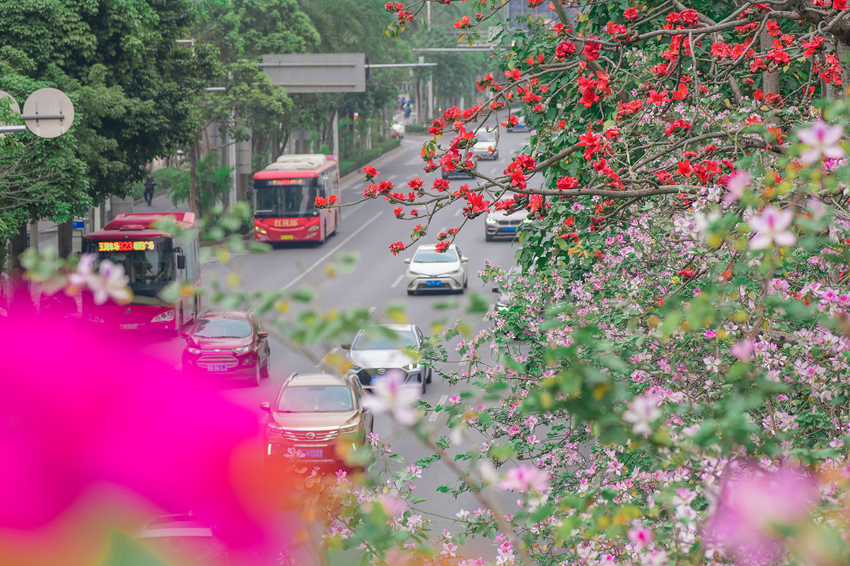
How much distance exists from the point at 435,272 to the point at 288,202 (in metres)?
10.2

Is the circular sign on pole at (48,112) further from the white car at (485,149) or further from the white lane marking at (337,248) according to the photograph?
the white lane marking at (337,248)

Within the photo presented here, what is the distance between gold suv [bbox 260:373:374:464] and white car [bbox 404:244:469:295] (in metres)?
14.5

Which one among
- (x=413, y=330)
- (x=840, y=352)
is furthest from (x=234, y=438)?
(x=840, y=352)

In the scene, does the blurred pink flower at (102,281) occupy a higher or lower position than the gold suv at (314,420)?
higher

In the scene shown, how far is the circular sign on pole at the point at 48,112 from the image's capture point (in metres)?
16.5

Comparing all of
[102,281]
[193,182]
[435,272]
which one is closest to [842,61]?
[102,281]

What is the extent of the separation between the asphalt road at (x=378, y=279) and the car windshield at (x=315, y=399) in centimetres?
95

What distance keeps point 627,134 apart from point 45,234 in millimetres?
40097

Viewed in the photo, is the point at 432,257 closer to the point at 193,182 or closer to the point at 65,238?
the point at 65,238


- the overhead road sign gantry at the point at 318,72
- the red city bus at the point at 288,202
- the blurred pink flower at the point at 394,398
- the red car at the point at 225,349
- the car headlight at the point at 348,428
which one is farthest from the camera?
the overhead road sign gantry at the point at 318,72

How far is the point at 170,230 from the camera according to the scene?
9.87 ft

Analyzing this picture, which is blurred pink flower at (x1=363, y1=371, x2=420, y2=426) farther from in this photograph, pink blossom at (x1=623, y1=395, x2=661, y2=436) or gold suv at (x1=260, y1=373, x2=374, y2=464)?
gold suv at (x1=260, y1=373, x2=374, y2=464)

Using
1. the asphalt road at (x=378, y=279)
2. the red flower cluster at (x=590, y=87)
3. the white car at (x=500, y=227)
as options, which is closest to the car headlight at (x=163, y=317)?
the asphalt road at (x=378, y=279)

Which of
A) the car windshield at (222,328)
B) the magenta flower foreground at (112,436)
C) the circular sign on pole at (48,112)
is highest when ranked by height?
the circular sign on pole at (48,112)
